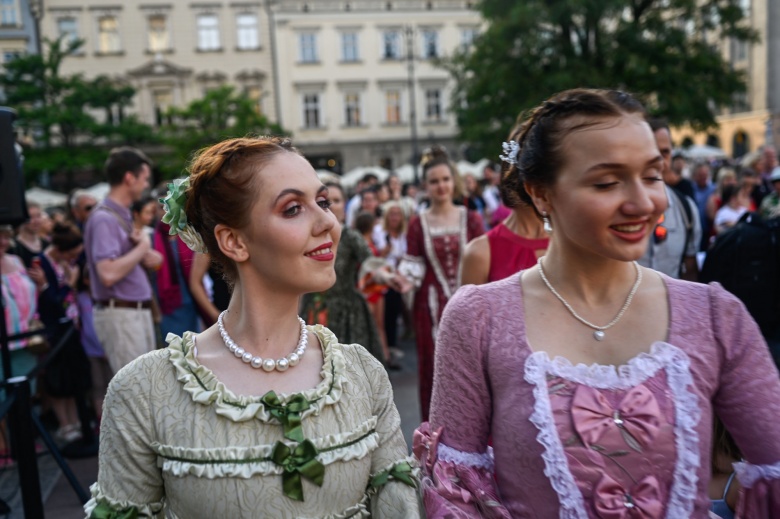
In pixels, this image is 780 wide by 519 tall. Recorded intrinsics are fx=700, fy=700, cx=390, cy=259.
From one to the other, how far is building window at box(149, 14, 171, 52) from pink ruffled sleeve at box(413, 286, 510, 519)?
39897 millimetres

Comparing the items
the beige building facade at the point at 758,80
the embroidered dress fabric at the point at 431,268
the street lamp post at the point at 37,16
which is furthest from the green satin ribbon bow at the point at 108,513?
the street lamp post at the point at 37,16

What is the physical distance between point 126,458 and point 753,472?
159cm

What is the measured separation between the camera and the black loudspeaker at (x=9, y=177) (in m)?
3.65

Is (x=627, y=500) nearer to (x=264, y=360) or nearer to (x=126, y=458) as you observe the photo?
(x=264, y=360)

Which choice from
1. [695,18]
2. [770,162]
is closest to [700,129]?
[695,18]

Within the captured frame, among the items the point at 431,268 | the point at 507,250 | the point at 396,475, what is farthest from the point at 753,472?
the point at 431,268

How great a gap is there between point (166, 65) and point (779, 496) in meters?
39.4

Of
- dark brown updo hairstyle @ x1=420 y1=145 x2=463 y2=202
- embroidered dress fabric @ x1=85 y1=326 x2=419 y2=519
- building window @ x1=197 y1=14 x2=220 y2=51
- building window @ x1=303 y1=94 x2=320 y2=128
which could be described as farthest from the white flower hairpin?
building window @ x1=197 y1=14 x2=220 y2=51

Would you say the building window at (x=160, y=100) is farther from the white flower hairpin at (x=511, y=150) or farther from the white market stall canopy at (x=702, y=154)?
the white flower hairpin at (x=511, y=150)

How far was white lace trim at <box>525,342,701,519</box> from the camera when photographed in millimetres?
1743

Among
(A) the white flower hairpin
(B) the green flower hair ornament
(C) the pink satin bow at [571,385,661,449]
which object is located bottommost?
(C) the pink satin bow at [571,385,661,449]

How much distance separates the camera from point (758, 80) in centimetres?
3641

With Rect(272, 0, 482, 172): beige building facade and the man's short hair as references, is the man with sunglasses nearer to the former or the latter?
the man's short hair

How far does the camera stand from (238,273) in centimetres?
194
